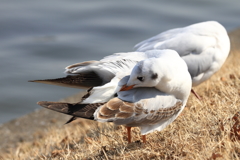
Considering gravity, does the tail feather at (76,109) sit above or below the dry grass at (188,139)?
above

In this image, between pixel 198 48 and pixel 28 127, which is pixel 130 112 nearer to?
pixel 198 48

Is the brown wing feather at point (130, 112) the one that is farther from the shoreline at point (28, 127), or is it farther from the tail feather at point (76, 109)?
the shoreline at point (28, 127)

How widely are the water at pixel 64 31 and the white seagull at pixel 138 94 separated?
17.5 feet

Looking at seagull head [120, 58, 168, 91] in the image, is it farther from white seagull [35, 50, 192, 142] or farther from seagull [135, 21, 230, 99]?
seagull [135, 21, 230, 99]

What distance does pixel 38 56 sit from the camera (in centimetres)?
1030

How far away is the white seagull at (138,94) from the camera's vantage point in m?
3.45

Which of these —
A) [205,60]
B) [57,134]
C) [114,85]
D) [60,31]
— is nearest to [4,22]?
[60,31]

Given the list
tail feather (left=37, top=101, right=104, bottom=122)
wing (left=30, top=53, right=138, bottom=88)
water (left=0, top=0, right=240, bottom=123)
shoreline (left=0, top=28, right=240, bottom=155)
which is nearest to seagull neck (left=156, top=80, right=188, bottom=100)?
wing (left=30, top=53, right=138, bottom=88)

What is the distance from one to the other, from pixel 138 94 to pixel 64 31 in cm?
777

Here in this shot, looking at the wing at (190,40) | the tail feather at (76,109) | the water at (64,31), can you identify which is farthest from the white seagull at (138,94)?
the water at (64,31)

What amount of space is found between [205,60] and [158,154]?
2434mm

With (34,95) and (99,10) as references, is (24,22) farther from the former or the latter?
(34,95)

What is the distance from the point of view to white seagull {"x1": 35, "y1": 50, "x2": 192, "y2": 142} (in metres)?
3.45

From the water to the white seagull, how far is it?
17.5ft
